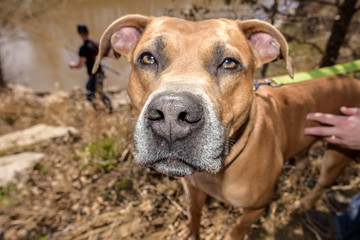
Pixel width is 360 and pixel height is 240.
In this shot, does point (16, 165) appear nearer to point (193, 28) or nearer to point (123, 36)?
point (123, 36)

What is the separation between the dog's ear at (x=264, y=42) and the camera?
7.88 ft

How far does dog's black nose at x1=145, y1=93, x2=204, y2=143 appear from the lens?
1.55 m

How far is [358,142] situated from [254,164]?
1.34 m

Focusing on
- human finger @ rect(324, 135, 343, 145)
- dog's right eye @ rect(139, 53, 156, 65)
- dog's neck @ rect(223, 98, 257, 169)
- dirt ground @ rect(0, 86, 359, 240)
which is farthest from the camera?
dirt ground @ rect(0, 86, 359, 240)

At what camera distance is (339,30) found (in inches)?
186

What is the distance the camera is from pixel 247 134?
2479 millimetres

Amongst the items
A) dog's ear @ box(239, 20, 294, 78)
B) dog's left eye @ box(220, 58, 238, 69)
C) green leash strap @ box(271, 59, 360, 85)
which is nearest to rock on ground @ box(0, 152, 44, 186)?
dog's left eye @ box(220, 58, 238, 69)

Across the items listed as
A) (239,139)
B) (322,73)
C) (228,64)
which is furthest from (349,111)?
(228,64)

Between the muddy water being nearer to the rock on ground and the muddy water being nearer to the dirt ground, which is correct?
the rock on ground

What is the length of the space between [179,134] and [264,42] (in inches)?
65.6

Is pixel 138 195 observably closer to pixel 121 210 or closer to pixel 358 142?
pixel 121 210

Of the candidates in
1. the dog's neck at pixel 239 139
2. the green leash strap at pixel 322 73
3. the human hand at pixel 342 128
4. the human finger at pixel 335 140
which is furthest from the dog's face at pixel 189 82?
the human finger at pixel 335 140

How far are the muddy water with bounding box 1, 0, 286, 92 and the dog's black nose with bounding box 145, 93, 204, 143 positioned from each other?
695 cm

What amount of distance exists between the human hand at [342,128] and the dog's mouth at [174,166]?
2.11 meters
